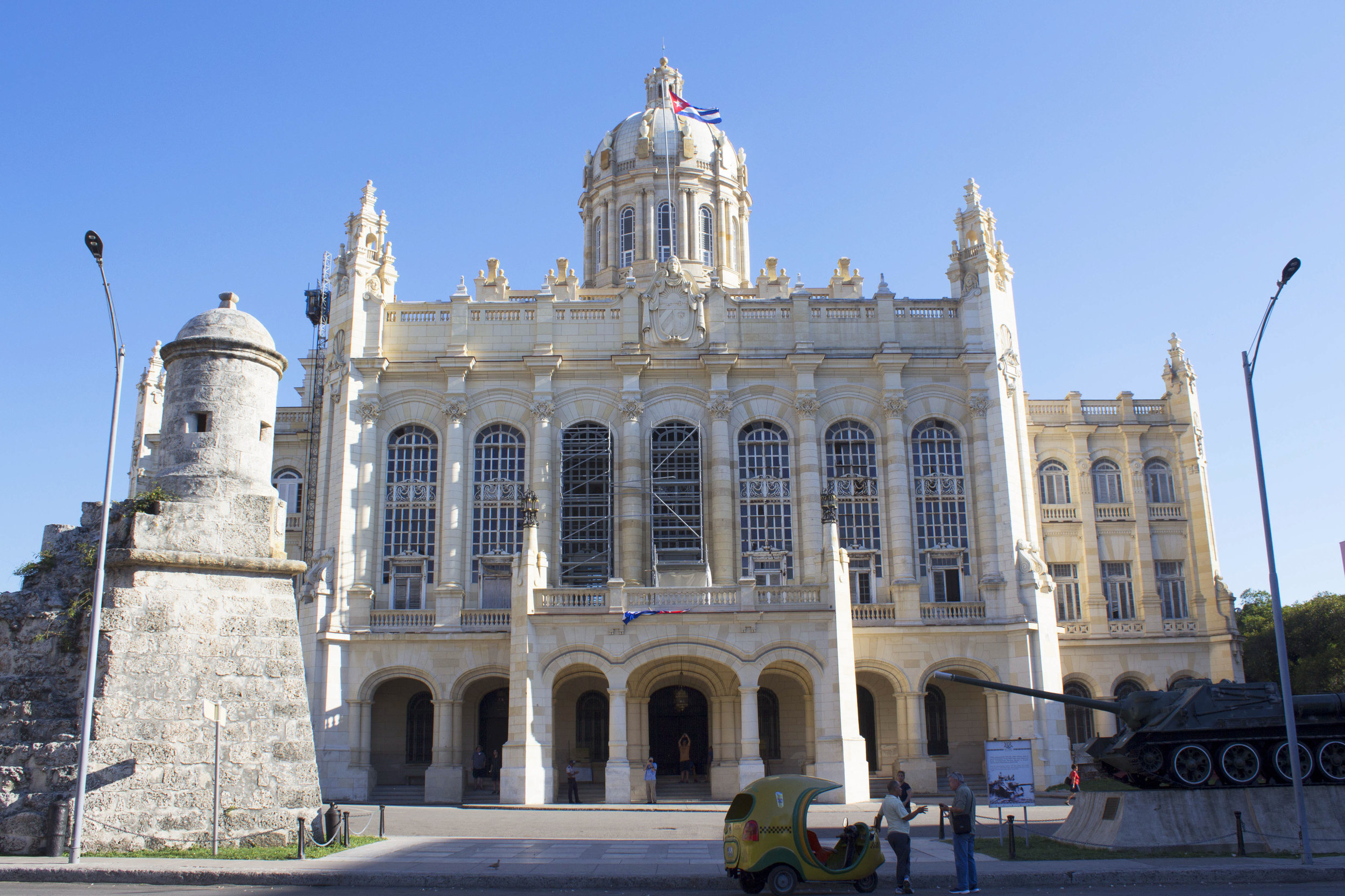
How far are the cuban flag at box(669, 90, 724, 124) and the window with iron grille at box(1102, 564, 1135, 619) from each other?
78.4ft

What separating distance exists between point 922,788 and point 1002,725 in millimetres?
3497

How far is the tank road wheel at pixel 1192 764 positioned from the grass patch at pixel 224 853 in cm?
1460

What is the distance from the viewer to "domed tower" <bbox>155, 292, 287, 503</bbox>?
18.3 meters

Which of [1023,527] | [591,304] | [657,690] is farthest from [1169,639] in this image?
[591,304]

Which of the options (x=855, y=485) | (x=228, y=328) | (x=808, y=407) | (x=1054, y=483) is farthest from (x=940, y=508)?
(x=228, y=328)

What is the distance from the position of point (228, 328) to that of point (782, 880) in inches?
512

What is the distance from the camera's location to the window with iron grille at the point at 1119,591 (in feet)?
141

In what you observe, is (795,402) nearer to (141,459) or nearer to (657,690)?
(657,690)

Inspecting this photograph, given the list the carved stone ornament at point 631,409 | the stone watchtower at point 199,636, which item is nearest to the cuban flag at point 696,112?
the carved stone ornament at point 631,409

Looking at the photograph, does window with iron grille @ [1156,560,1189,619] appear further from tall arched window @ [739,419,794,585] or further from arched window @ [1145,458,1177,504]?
tall arched window @ [739,419,794,585]

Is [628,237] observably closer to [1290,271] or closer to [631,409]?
[631,409]

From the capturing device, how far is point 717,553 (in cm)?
3606

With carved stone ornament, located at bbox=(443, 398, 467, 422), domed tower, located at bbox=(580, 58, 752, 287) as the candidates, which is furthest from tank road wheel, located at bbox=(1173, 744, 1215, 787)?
domed tower, located at bbox=(580, 58, 752, 287)

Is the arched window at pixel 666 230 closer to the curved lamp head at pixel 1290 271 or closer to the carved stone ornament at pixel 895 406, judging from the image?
the carved stone ornament at pixel 895 406
